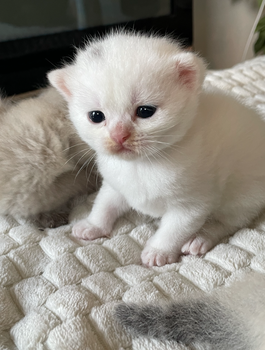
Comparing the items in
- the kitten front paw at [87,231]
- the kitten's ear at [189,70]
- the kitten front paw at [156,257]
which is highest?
the kitten's ear at [189,70]

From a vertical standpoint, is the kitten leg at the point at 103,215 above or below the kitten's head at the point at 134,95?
below

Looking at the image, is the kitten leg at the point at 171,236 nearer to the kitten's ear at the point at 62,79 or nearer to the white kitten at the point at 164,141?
the white kitten at the point at 164,141

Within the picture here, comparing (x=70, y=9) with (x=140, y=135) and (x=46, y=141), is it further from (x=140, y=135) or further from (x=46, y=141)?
(x=140, y=135)

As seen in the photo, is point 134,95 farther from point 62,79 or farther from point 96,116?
point 62,79

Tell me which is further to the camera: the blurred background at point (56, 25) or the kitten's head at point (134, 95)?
the blurred background at point (56, 25)

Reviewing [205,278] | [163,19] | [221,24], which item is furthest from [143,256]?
[221,24]

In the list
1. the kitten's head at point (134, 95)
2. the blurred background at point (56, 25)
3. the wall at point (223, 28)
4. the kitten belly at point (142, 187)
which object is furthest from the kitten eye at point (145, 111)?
the wall at point (223, 28)

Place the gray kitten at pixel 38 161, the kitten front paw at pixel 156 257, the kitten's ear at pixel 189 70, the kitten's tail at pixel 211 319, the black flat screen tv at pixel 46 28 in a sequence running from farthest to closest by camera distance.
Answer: the black flat screen tv at pixel 46 28
the gray kitten at pixel 38 161
the kitten front paw at pixel 156 257
the kitten's ear at pixel 189 70
the kitten's tail at pixel 211 319
